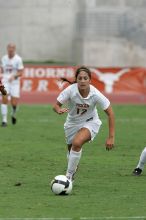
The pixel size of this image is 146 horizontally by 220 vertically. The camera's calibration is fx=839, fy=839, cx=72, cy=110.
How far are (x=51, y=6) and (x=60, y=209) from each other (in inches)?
1432

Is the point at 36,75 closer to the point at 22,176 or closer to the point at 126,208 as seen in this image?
the point at 22,176

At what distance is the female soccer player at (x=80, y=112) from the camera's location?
12.1m

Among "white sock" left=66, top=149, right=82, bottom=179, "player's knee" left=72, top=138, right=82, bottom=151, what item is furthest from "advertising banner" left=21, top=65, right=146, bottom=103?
"player's knee" left=72, top=138, right=82, bottom=151

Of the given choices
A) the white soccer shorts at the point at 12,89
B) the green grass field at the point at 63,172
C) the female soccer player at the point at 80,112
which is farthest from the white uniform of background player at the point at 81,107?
the white soccer shorts at the point at 12,89

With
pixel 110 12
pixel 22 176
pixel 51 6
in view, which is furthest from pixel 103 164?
pixel 51 6

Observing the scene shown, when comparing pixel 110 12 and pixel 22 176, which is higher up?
pixel 22 176

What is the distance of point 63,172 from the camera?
14.1 metres

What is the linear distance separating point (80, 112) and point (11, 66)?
1210cm

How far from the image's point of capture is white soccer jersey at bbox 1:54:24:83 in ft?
79.3

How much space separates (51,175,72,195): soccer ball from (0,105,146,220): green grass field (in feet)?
0.36

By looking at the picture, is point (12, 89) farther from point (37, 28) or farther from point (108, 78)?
point (37, 28)

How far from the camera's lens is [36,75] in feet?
105

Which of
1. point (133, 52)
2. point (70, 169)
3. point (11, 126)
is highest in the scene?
point (70, 169)

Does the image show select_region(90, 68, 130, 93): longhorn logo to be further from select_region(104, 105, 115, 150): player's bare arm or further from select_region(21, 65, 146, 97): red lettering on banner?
select_region(104, 105, 115, 150): player's bare arm
